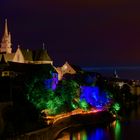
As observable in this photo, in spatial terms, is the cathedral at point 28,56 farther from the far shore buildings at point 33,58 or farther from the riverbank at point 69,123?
the riverbank at point 69,123

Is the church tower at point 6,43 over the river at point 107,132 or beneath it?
over

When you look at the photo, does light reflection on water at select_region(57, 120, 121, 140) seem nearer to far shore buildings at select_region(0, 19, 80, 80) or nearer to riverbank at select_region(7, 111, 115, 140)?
riverbank at select_region(7, 111, 115, 140)

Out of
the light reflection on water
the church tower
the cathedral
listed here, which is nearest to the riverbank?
the light reflection on water

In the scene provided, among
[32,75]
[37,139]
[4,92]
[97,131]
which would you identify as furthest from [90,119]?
[37,139]

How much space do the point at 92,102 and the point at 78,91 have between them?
2.72 m

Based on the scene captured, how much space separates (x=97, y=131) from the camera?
4491 cm

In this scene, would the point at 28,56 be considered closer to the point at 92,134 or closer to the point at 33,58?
the point at 33,58

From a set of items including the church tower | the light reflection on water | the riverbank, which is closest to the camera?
the riverbank

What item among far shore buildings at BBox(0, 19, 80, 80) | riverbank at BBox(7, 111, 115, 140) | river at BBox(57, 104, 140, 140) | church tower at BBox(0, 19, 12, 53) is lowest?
river at BBox(57, 104, 140, 140)

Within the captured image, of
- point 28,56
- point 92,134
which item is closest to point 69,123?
point 92,134

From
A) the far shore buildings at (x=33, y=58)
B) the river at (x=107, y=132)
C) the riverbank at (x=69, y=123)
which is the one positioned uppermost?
the far shore buildings at (x=33, y=58)

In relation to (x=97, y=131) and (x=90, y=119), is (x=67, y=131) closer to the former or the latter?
(x=97, y=131)

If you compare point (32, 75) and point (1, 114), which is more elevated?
point (32, 75)

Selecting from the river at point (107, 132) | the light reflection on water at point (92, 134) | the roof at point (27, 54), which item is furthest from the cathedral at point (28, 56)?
the light reflection on water at point (92, 134)
